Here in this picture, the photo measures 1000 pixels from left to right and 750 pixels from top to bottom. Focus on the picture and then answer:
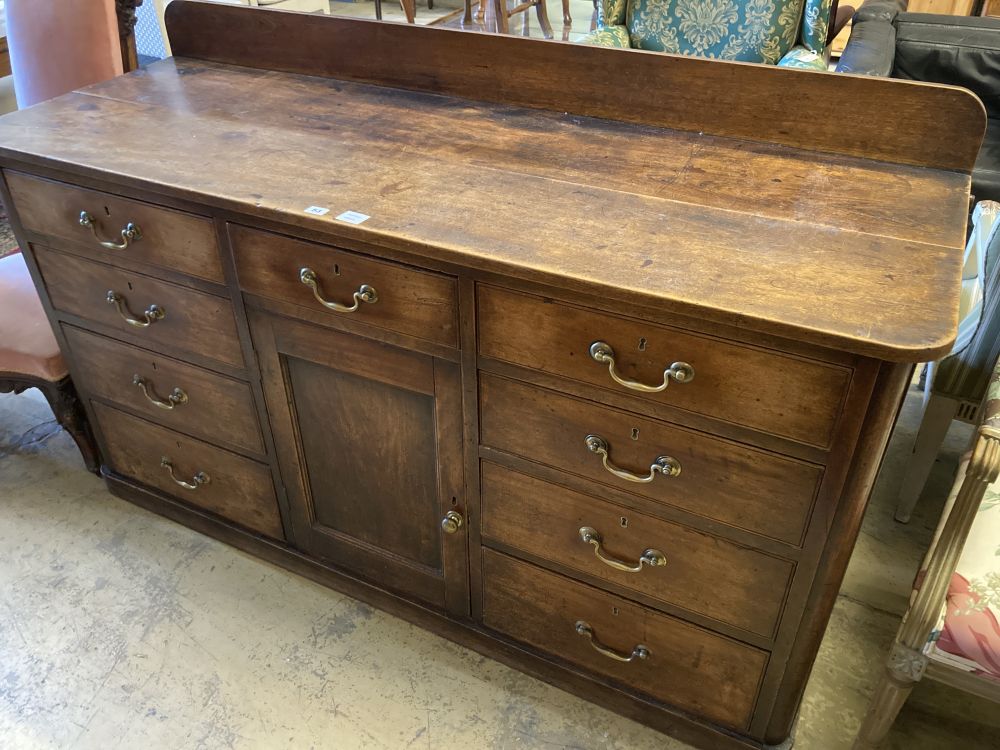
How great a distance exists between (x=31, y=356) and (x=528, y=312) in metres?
1.15

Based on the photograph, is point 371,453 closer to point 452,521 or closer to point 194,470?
point 452,521

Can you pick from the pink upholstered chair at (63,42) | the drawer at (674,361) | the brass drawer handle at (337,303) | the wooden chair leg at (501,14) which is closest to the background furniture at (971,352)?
the drawer at (674,361)

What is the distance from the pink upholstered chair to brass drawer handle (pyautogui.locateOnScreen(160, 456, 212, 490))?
0.88 m

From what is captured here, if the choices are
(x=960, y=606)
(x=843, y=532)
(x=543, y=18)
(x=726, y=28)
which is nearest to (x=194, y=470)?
(x=843, y=532)

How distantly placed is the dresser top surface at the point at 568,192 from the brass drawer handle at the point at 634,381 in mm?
83

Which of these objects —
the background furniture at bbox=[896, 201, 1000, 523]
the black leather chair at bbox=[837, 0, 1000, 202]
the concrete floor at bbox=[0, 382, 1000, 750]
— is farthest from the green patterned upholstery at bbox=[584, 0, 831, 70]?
the concrete floor at bbox=[0, 382, 1000, 750]

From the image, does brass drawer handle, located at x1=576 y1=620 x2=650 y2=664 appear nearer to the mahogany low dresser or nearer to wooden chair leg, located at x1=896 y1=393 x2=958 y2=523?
the mahogany low dresser

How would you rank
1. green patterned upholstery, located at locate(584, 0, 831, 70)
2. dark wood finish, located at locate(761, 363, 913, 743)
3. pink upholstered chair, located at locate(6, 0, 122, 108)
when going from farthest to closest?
1. green patterned upholstery, located at locate(584, 0, 831, 70)
2. pink upholstered chair, located at locate(6, 0, 122, 108)
3. dark wood finish, located at locate(761, 363, 913, 743)

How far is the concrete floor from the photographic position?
132 centimetres

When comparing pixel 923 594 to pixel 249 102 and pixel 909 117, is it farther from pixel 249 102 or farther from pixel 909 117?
pixel 249 102

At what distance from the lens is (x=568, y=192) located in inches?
43.4

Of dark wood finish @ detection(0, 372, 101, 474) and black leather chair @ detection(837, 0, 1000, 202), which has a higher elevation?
black leather chair @ detection(837, 0, 1000, 202)

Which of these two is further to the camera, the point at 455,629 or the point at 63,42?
the point at 63,42

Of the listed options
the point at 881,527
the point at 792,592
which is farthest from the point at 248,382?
the point at 881,527
